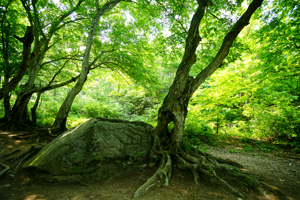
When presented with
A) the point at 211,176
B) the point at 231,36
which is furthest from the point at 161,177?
the point at 231,36

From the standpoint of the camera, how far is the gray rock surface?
319cm

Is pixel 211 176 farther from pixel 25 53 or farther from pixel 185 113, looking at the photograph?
pixel 25 53

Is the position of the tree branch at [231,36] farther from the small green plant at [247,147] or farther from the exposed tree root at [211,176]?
the small green plant at [247,147]

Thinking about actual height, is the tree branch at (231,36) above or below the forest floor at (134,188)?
above

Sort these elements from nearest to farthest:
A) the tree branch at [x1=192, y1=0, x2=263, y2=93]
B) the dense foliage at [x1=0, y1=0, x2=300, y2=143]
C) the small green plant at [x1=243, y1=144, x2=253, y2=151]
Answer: the tree branch at [x1=192, y1=0, x2=263, y2=93]
the dense foliage at [x1=0, y1=0, x2=300, y2=143]
the small green plant at [x1=243, y1=144, x2=253, y2=151]

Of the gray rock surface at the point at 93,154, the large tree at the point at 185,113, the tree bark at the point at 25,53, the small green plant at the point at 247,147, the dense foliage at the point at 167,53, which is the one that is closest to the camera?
the gray rock surface at the point at 93,154

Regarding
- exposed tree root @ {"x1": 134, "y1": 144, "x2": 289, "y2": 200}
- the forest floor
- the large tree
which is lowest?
the forest floor

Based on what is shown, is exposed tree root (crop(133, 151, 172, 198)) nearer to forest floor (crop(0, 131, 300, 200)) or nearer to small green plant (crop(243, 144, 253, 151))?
forest floor (crop(0, 131, 300, 200))

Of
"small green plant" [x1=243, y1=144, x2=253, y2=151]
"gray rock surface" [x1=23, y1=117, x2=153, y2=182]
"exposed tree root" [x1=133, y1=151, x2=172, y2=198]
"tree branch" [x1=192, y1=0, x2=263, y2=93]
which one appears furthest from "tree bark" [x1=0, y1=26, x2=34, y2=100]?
"small green plant" [x1=243, y1=144, x2=253, y2=151]

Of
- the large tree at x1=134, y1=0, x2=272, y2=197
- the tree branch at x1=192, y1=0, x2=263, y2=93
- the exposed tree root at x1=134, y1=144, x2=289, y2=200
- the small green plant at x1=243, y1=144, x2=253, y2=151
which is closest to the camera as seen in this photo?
the exposed tree root at x1=134, y1=144, x2=289, y2=200

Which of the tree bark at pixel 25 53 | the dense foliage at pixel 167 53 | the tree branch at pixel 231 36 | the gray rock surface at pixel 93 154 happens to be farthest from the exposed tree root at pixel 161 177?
the tree bark at pixel 25 53

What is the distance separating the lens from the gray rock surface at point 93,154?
10.5ft

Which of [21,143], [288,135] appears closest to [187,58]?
[288,135]

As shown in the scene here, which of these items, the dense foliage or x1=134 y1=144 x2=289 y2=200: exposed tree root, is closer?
x1=134 y1=144 x2=289 y2=200: exposed tree root
